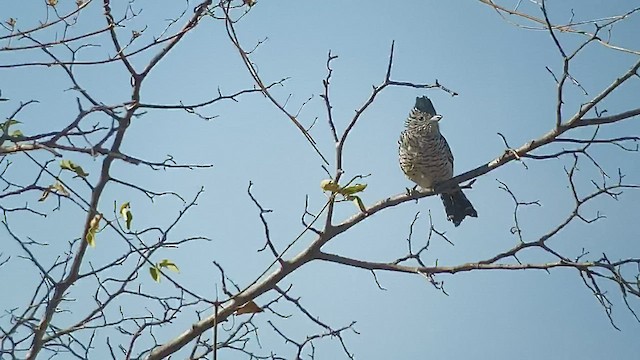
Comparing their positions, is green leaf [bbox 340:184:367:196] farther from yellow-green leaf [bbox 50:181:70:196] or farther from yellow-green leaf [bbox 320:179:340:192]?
yellow-green leaf [bbox 50:181:70:196]

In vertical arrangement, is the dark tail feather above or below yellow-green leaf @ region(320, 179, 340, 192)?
above

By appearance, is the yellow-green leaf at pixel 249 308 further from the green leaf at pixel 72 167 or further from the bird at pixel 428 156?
the bird at pixel 428 156

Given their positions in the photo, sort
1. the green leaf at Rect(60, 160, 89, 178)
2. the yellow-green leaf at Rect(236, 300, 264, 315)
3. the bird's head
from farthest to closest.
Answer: the bird's head → the yellow-green leaf at Rect(236, 300, 264, 315) → the green leaf at Rect(60, 160, 89, 178)

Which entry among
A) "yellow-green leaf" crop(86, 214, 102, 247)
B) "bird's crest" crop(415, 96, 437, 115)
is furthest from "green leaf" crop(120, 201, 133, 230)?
"bird's crest" crop(415, 96, 437, 115)

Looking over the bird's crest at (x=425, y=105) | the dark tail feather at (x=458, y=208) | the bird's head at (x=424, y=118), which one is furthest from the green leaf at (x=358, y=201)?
the bird's crest at (x=425, y=105)

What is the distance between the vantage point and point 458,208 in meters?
4.52

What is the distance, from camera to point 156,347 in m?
2.62

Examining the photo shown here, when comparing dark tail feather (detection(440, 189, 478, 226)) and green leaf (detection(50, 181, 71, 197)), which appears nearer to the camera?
green leaf (detection(50, 181, 71, 197))

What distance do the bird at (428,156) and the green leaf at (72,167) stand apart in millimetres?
2589

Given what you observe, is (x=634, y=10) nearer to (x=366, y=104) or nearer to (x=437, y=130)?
(x=366, y=104)

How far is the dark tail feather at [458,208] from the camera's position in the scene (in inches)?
177

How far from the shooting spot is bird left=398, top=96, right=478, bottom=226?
4.53m

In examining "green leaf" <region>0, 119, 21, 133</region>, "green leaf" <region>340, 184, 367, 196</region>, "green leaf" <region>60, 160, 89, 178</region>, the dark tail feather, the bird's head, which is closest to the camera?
"green leaf" <region>0, 119, 21, 133</region>

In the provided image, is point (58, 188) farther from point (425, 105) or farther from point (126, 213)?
point (425, 105)
